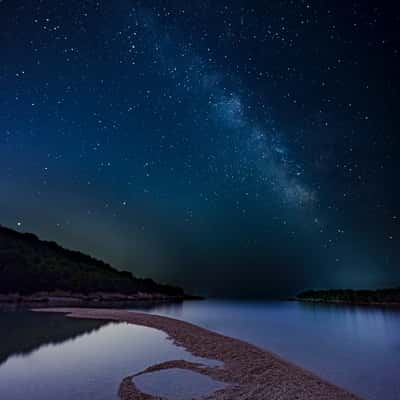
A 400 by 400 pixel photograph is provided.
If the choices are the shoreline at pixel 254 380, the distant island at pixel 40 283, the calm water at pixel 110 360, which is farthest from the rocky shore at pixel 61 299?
the shoreline at pixel 254 380

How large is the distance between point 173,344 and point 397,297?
156767mm

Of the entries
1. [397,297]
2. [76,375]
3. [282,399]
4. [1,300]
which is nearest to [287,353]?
[282,399]

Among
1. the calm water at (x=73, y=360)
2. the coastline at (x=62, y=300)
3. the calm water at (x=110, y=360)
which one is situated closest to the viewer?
the calm water at (x=73, y=360)

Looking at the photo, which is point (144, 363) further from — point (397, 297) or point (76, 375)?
point (397, 297)

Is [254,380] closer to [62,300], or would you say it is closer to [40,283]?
[62,300]

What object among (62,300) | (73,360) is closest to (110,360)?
(73,360)

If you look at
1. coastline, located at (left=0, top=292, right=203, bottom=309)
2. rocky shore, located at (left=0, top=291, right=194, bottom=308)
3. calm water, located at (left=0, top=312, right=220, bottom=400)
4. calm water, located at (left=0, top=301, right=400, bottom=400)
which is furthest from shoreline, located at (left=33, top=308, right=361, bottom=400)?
rocky shore, located at (left=0, top=291, right=194, bottom=308)

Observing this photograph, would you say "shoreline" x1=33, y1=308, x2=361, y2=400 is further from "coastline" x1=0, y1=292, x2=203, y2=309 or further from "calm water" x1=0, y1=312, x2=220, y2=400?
"coastline" x1=0, y1=292, x2=203, y2=309

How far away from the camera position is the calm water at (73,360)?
12453 millimetres

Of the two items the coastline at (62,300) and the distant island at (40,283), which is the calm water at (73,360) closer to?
the coastline at (62,300)

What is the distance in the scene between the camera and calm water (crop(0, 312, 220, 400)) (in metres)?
12.5

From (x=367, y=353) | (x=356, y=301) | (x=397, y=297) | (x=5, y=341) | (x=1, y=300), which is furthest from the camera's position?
(x=356, y=301)

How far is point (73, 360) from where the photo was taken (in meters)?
17.8

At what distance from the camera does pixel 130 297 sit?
553 ft
